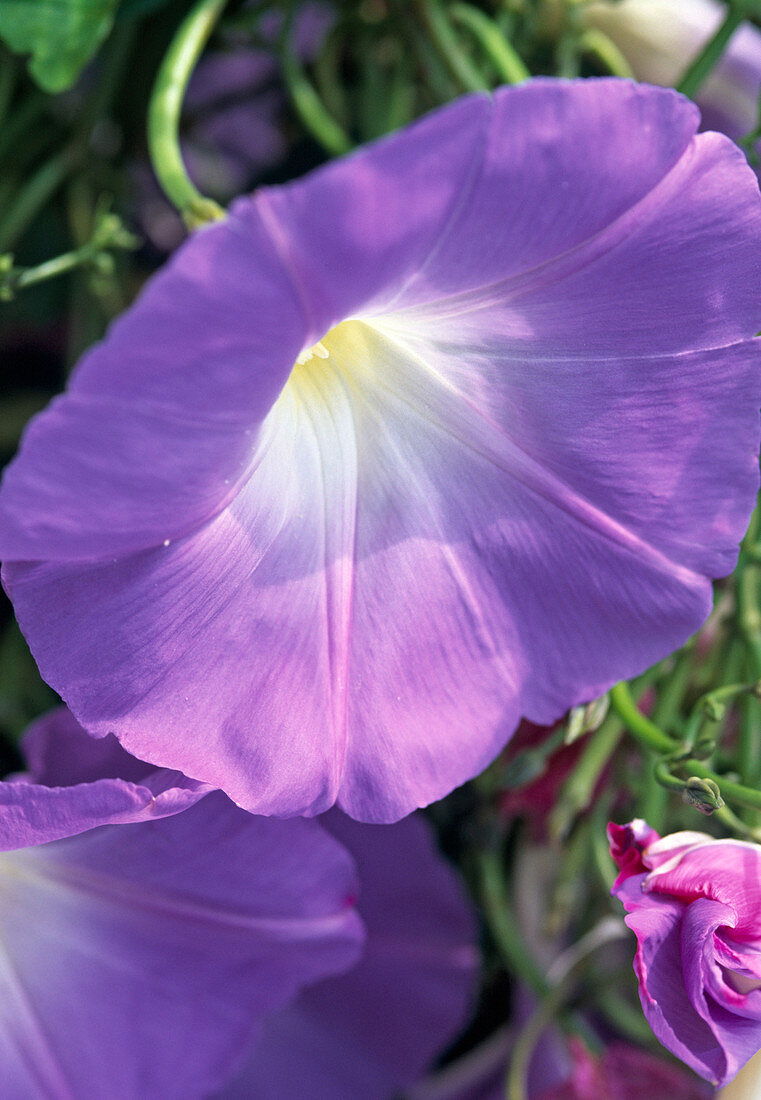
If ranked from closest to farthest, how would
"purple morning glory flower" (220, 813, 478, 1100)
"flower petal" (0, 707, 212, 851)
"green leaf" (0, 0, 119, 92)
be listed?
"flower petal" (0, 707, 212, 851), "green leaf" (0, 0, 119, 92), "purple morning glory flower" (220, 813, 478, 1100)

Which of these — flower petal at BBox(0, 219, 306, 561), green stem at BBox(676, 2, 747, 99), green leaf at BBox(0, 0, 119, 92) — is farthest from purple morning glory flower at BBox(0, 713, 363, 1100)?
A: green stem at BBox(676, 2, 747, 99)

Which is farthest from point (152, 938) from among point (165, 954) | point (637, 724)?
point (637, 724)

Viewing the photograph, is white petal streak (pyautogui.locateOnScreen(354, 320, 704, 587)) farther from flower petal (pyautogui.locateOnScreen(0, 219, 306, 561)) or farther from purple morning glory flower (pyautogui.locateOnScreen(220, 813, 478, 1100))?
purple morning glory flower (pyautogui.locateOnScreen(220, 813, 478, 1100))

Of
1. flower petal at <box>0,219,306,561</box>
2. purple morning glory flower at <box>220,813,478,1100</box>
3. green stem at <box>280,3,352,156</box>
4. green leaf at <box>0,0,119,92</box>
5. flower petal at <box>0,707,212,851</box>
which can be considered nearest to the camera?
flower petal at <box>0,219,306,561</box>

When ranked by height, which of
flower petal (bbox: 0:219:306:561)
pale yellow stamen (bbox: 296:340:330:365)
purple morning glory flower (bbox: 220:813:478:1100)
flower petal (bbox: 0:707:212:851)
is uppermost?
flower petal (bbox: 0:219:306:561)

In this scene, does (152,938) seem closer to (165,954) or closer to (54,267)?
(165,954)

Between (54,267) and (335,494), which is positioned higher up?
(54,267)

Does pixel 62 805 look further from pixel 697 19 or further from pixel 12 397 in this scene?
pixel 697 19
